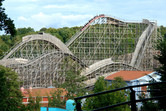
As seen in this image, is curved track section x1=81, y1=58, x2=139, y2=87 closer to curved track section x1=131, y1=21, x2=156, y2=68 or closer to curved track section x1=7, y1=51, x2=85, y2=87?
curved track section x1=131, y1=21, x2=156, y2=68

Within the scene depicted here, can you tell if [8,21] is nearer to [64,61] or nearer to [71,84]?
[71,84]

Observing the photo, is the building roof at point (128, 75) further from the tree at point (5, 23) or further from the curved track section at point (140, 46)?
the tree at point (5, 23)

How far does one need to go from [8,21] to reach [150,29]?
81.3 feet

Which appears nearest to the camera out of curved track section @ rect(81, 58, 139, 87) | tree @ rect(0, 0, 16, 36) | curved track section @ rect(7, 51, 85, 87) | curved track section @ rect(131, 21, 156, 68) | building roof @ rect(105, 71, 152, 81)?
tree @ rect(0, 0, 16, 36)

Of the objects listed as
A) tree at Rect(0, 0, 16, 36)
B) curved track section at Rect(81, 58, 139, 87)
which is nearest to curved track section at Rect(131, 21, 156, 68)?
curved track section at Rect(81, 58, 139, 87)

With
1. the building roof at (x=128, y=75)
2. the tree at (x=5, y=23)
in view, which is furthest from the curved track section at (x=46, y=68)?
the tree at (x=5, y=23)

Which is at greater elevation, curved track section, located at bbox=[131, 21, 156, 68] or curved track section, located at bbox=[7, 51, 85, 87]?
curved track section, located at bbox=[131, 21, 156, 68]

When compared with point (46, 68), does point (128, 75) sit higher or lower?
lower

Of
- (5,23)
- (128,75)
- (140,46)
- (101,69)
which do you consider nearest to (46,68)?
(101,69)

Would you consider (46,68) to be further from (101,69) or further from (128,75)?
(128,75)

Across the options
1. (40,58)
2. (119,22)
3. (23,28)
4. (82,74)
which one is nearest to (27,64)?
(40,58)

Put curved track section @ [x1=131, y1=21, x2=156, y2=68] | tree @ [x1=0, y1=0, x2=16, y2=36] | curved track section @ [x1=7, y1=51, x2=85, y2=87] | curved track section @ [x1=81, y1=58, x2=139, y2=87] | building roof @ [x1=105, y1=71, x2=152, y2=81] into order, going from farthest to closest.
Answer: curved track section @ [x1=131, y1=21, x2=156, y2=68]
curved track section @ [x1=81, y1=58, x2=139, y2=87]
building roof @ [x1=105, y1=71, x2=152, y2=81]
curved track section @ [x1=7, y1=51, x2=85, y2=87]
tree @ [x1=0, y1=0, x2=16, y2=36]

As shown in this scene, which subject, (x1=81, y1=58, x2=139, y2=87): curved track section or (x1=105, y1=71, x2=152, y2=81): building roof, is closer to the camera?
(x1=105, y1=71, x2=152, y2=81): building roof

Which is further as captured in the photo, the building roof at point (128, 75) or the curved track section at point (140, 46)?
the curved track section at point (140, 46)
